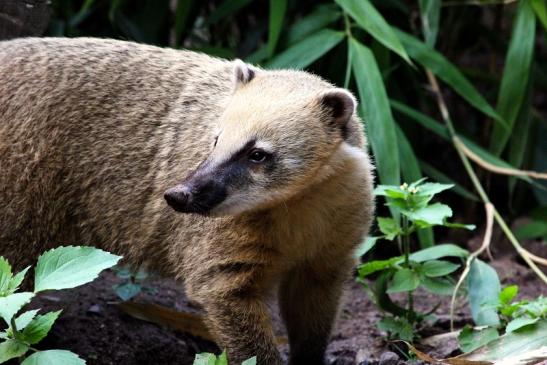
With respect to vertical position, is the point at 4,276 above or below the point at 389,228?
above

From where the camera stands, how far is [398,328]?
14.2 ft

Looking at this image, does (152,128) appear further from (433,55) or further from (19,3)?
(433,55)

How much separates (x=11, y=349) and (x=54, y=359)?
202 mm

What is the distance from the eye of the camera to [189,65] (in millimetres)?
4281

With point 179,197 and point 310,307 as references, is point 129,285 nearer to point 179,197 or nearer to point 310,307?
point 310,307

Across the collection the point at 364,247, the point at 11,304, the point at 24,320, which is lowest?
the point at 364,247

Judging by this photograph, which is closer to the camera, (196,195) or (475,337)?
(196,195)

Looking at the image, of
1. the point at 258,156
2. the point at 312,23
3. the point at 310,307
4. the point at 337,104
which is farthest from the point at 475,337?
the point at 312,23

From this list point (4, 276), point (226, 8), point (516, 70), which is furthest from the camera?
point (226, 8)

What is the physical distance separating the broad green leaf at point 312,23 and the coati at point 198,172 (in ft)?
4.22

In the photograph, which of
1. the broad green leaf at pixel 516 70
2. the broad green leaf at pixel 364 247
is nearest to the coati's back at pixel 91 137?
the broad green leaf at pixel 364 247

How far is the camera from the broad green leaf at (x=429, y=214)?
3.98 meters

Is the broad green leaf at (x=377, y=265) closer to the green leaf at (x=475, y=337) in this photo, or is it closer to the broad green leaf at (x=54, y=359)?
the green leaf at (x=475, y=337)

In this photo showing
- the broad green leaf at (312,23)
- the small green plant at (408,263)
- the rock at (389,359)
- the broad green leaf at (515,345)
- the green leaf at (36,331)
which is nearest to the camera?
the green leaf at (36,331)
